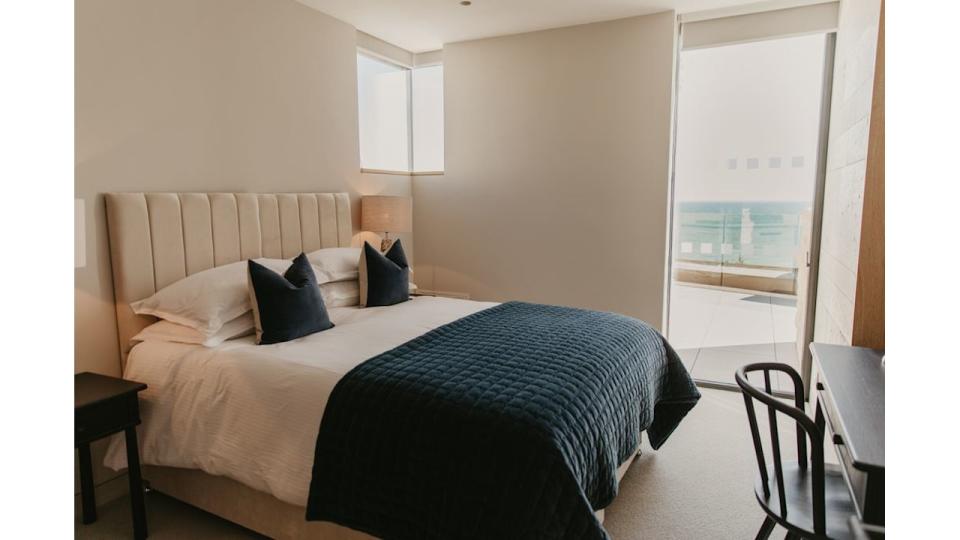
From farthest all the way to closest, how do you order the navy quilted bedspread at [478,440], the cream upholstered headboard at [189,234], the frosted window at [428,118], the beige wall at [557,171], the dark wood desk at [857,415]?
the frosted window at [428,118]
the beige wall at [557,171]
the cream upholstered headboard at [189,234]
the navy quilted bedspread at [478,440]
the dark wood desk at [857,415]

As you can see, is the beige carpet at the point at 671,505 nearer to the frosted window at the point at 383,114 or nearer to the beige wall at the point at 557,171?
the beige wall at the point at 557,171

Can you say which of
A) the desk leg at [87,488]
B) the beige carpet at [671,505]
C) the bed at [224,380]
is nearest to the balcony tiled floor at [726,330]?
the beige carpet at [671,505]

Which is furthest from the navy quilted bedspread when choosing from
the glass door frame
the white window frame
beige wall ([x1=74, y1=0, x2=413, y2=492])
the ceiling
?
the white window frame

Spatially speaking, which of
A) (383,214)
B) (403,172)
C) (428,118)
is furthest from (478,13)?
(383,214)

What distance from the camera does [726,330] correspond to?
431 centimetres

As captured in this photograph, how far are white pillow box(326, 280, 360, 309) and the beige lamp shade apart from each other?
2.58ft

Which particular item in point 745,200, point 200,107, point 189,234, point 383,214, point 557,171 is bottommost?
point 189,234

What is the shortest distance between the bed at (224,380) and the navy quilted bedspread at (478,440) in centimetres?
16

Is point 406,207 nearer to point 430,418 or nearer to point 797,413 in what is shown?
point 430,418

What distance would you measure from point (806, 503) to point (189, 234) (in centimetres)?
297

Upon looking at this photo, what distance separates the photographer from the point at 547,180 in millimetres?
4492

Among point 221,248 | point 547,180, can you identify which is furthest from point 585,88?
point 221,248

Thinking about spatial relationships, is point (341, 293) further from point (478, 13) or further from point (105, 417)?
point (478, 13)

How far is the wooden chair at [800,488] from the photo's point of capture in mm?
1490
